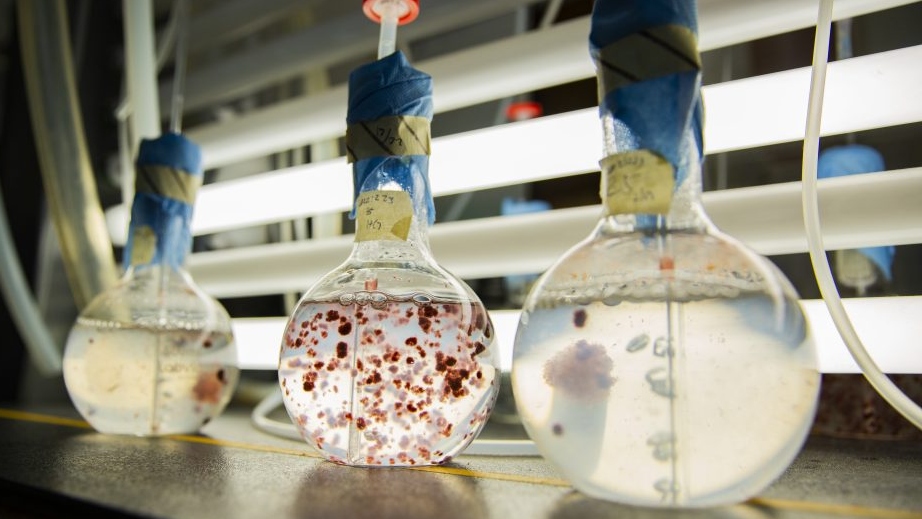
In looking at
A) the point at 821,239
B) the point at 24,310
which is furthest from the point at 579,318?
the point at 24,310

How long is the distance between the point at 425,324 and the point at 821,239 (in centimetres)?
38

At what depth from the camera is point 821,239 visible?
646 mm

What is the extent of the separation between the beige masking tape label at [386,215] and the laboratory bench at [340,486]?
24 cm

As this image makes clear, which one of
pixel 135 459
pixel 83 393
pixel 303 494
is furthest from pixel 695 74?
pixel 83 393

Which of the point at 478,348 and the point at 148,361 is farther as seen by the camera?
the point at 148,361

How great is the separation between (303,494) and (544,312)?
25cm

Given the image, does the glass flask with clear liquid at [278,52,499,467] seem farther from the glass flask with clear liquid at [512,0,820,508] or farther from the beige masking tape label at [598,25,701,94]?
the beige masking tape label at [598,25,701,94]

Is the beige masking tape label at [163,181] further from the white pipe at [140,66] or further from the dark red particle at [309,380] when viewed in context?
the dark red particle at [309,380]

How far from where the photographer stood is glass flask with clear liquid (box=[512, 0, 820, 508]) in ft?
1.63

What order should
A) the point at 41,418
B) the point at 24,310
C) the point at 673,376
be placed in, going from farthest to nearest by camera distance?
the point at 24,310
the point at 41,418
the point at 673,376

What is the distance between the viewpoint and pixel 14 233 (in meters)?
1.66

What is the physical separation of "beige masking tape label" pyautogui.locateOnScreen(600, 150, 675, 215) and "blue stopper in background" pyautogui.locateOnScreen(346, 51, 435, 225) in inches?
9.7

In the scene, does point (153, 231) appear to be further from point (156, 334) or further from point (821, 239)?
point (821, 239)

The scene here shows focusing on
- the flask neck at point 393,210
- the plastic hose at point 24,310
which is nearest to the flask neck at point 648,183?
the flask neck at point 393,210
